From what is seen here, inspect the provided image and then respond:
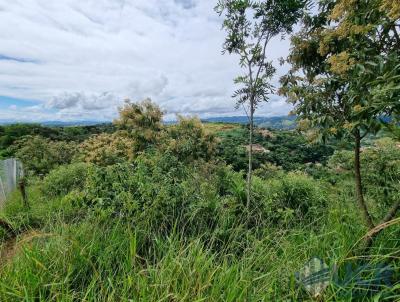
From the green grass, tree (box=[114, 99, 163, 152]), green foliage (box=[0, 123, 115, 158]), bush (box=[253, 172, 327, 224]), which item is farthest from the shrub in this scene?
the green grass

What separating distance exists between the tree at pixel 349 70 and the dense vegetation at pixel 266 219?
0.01 metres

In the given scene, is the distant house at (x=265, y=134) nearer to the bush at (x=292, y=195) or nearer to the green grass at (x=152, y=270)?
the bush at (x=292, y=195)

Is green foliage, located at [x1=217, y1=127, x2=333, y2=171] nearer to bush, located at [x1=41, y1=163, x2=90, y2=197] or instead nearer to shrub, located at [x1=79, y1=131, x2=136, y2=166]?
shrub, located at [x1=79, y1=131, x2=136, y2=166]

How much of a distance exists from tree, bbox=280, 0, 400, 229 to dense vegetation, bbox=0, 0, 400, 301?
0.04 ft

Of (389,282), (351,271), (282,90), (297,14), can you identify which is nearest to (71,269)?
(351,271)

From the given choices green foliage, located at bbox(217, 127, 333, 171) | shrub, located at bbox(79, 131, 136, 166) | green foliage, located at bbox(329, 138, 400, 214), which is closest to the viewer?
green foliage, located at bbox(329, 138, 400, 214)

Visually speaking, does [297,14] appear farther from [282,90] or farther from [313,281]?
[313,281]

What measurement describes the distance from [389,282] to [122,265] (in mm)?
2082

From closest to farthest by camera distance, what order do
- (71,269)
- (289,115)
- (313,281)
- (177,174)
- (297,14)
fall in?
1. (313,281)
2. (71,269)
3. (289,115)
4. (297,14)
5. (177,174)

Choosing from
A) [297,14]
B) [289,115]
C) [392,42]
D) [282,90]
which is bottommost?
[289,115]

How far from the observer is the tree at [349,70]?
238 cm

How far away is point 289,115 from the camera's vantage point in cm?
355

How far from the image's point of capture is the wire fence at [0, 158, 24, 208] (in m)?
7.33

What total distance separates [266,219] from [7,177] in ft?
23.0
